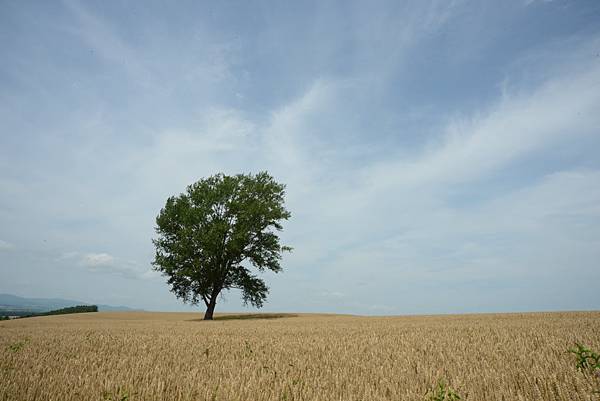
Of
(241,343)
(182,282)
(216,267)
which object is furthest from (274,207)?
(241,343)

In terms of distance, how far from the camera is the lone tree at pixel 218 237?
33781 millimetres

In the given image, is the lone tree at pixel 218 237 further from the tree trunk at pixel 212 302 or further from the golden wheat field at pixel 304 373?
the golden wheat field at pixel 304 373

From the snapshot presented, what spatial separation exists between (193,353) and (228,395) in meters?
3.86

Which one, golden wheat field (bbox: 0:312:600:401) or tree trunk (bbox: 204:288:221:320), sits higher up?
tree trunk (bbox: 204:288:221:320)

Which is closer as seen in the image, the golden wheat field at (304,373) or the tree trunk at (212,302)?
the golden wheat field at (304,373)

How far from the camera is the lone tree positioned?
111ft

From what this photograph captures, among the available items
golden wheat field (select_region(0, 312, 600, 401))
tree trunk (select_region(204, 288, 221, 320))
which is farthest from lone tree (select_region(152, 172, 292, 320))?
golden wheat field (select_region(0, 312, 600, 401))

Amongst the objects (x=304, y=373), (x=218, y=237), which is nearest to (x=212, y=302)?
(x=218, y=237)

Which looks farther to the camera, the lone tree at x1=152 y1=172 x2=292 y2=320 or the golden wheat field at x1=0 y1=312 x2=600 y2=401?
the lone tree at x1=152 y1=172 x2=292 y2=320

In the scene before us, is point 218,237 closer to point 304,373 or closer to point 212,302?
point 212,302

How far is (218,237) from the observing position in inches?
1316

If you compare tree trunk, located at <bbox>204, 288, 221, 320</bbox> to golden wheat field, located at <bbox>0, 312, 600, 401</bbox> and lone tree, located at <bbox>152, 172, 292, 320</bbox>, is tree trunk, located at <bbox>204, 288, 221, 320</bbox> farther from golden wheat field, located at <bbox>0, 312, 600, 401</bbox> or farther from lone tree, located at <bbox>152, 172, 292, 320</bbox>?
golden wheat field, located at <bbox>0, 312, 600, 401</bbox>

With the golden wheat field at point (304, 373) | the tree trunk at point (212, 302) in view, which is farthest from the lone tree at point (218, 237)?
the golden wheat field at point (304, 373)

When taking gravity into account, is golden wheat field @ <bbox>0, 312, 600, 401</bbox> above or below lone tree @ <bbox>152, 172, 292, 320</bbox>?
below
